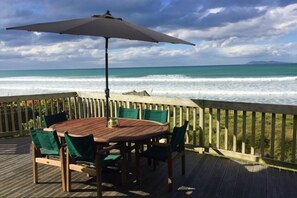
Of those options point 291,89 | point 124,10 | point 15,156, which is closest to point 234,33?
point 291,89

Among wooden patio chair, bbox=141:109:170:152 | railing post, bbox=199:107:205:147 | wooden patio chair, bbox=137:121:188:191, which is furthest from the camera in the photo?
railing post, bbox=199:107:205:147

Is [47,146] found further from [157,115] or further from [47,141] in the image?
[157,115]

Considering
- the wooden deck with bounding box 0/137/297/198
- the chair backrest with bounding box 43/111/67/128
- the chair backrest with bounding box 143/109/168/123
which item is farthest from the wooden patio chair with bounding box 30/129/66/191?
the chair backrest with bounding box 143/109/168/123

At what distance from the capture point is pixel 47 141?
348cm

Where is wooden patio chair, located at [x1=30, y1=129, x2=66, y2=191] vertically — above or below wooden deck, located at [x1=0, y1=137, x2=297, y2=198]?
above

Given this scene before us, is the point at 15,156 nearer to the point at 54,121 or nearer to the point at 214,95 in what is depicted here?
the point at 54,121

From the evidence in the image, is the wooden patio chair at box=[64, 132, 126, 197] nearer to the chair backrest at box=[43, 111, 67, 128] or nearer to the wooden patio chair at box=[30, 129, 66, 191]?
the wooden patio chair at box=[30, 129, 66, 191]

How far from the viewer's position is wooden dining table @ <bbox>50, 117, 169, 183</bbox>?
3432mm

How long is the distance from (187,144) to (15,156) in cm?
300

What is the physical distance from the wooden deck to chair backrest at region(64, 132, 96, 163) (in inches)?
21.9

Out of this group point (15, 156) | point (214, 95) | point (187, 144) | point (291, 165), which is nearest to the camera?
point (291, 165)

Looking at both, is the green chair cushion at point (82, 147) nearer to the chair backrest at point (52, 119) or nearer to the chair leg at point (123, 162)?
the chair leg at point (123, 162)

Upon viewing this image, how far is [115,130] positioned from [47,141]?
0.83 metres

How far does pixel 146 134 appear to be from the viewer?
3.57 metres
